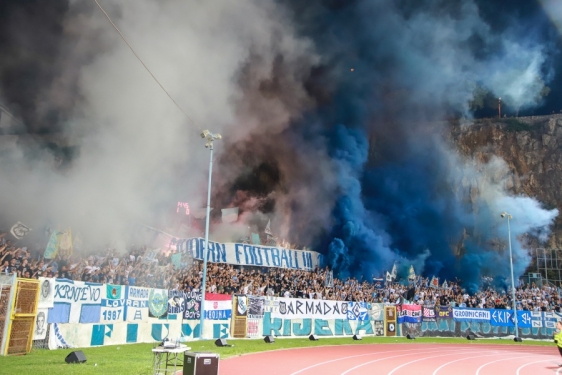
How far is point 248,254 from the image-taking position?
33.9 metres

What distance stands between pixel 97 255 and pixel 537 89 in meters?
46.6

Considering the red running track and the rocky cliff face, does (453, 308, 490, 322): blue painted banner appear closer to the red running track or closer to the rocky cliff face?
the red running track

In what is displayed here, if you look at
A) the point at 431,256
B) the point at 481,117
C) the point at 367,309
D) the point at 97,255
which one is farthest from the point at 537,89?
the point at 97,255

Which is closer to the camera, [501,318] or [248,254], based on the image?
[501,318]

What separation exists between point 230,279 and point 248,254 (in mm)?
6367

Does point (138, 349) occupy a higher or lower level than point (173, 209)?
lower

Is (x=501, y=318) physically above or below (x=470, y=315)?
below

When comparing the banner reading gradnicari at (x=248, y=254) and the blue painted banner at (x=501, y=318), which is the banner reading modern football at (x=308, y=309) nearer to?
the banner reading gradnicari at (x=248, y=254)

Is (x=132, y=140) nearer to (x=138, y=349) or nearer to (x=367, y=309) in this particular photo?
(x=138, y=349)

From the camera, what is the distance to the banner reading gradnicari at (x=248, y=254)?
30.0m

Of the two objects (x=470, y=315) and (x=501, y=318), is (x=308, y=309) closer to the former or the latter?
(x=470, y=315)

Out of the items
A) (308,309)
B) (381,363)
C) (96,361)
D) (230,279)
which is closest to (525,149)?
(308,309)

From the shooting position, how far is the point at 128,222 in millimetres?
25812

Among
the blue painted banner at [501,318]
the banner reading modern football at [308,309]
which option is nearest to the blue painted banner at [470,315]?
the blue painted banner at [501,318]
